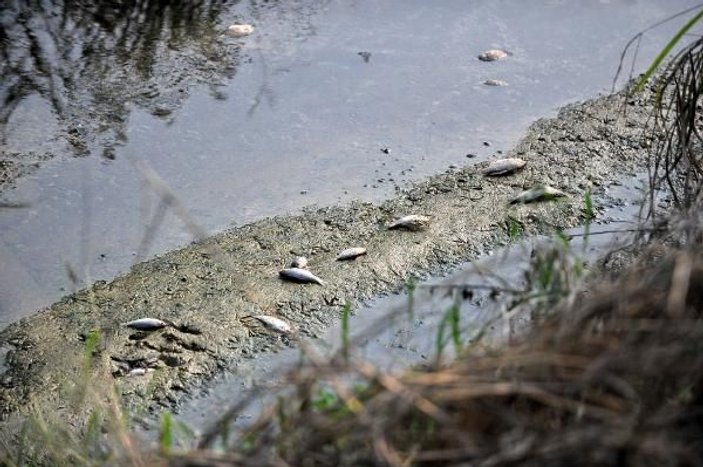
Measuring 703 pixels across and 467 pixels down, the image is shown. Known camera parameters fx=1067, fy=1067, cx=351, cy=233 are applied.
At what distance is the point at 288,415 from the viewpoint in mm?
1851

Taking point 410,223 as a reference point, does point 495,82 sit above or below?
above

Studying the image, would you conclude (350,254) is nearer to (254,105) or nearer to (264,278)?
(264,278)

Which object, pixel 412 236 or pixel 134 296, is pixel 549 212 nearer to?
pixel 412 236

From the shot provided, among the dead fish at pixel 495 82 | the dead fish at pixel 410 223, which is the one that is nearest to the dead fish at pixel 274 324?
the dead fish at pixel 410 223

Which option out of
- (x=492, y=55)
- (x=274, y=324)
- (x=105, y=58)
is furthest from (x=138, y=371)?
(x=492, y=55)

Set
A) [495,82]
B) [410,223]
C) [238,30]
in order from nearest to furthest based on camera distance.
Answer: [410,223], [495,82], [238,30]

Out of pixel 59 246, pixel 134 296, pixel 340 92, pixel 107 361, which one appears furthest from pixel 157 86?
pixel 107 361

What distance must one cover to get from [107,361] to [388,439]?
171 centimetres

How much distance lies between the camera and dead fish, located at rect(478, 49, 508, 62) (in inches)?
202

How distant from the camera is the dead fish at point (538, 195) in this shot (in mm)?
4027

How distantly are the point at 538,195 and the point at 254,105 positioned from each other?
1.38 metres

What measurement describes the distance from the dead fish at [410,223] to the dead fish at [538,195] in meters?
0.39

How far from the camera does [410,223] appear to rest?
387 cm

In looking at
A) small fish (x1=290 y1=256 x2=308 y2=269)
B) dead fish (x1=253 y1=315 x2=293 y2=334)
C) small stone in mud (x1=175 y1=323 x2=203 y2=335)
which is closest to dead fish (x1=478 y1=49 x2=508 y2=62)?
small fish (x1=290 y1=256 x2=308 y2=269)
